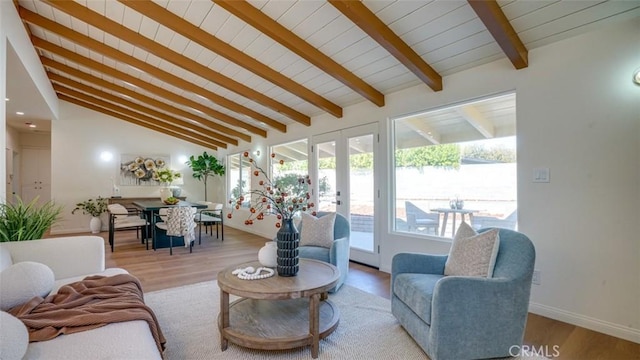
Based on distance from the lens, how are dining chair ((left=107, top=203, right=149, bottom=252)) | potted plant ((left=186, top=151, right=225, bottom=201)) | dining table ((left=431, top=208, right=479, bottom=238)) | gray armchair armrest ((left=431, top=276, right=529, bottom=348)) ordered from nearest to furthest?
gray armchair armrest ((left=431, top=276, right=529, bottom=348)), dining table ((left=431, top=208, right=479, bottom=238)), dining chair ((left=107, top=203, right=149, bottom=252)), potted plant ((left=186, top=151, right=225, bottom=201))

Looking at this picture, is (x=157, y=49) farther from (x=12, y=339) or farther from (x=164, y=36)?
(x=12, y=339)

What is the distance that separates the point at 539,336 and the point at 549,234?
32.7 inches

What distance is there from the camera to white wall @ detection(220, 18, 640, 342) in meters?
2.24

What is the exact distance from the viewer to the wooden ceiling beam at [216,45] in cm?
300

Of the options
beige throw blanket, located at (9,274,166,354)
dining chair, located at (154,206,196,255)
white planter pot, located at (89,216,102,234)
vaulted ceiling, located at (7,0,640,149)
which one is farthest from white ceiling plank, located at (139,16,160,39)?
white planter pot, located at (89,216,102,234)

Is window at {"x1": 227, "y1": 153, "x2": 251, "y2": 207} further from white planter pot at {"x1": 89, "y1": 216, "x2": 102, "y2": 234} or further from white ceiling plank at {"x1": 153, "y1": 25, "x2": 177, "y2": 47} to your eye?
white ceiling plank at {"x1": 153, "y1": 25, "x2": 177, "y2": 47}

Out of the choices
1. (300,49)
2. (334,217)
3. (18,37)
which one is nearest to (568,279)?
(334,217)

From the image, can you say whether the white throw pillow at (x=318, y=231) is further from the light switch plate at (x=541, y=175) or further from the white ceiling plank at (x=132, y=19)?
the white ceiling plank at (x=132, y=19)

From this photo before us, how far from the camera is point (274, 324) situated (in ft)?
7.22

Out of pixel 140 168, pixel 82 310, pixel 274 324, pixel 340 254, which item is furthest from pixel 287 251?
pixel 140 168

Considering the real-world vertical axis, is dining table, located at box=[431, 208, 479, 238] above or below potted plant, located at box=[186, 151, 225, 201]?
below

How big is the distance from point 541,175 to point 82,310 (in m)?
3.35

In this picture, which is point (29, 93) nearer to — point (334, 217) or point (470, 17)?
point (334, 217)

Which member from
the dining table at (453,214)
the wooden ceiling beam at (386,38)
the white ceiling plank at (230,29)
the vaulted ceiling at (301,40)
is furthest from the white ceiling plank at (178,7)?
the dining table at (453,214)
